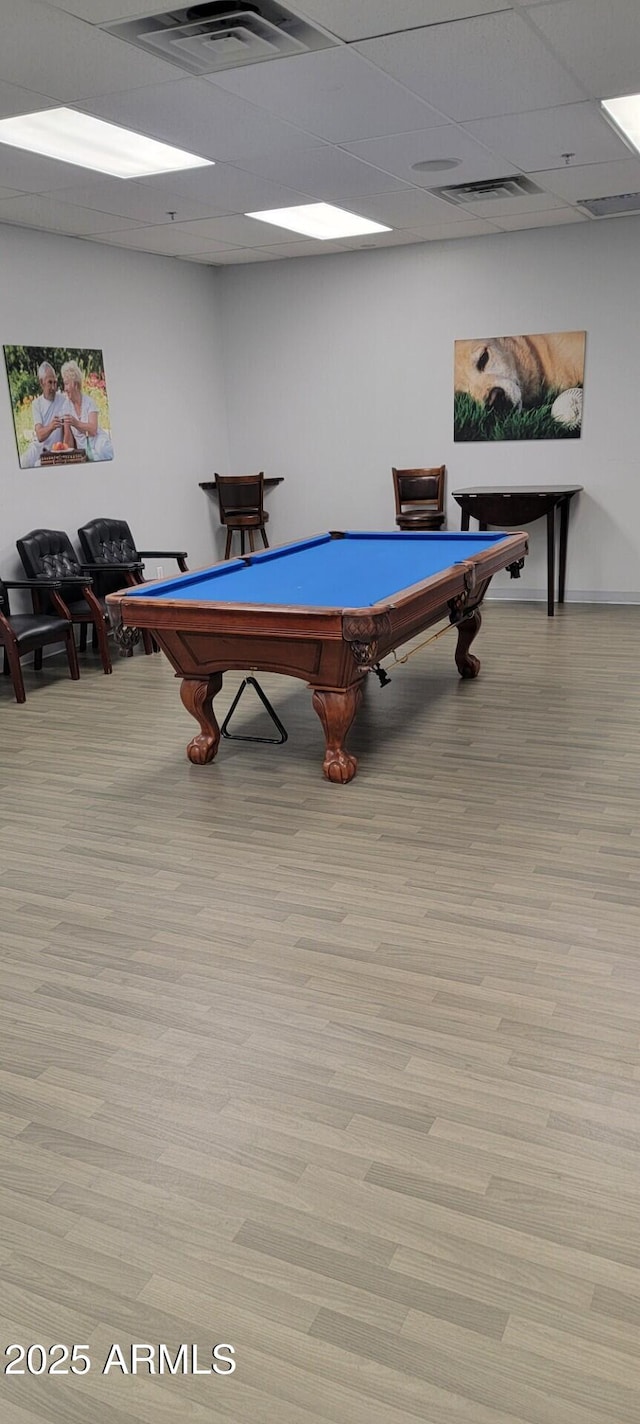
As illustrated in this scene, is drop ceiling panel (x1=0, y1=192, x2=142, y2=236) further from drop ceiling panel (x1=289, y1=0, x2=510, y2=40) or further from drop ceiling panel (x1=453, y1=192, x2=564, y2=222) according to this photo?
drop ceiling panel (x1=289, y1=0, x2=510, y2=40)

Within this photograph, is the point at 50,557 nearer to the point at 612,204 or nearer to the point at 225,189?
the point at 225,189

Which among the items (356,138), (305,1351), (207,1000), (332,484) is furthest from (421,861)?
(332,484)

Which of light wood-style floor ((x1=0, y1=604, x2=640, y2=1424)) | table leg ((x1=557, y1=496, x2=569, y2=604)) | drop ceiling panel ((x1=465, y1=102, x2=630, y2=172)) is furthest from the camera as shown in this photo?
table leg ((x1=557, y1=496, x2=569, y2=604))

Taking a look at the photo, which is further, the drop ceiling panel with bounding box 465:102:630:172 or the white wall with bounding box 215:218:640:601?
the white wall with bounding box 215:218:640:601

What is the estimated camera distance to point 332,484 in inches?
342

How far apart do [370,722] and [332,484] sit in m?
4.19

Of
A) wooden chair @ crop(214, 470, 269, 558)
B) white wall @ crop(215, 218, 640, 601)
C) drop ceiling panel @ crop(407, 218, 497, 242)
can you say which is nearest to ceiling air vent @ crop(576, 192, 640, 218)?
white wall @ crop(215, 218, 640, 601)

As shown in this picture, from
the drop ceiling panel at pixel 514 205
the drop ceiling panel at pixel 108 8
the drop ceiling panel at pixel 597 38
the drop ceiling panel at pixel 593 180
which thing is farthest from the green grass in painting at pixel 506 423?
the drop ceiling panel at pixel 108 8

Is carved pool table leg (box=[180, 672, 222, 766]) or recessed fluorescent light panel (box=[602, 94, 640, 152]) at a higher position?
recessed fluorescent light panel (box=[602, 94, 640, 152])

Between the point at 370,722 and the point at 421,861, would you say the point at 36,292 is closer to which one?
the point at 370,722

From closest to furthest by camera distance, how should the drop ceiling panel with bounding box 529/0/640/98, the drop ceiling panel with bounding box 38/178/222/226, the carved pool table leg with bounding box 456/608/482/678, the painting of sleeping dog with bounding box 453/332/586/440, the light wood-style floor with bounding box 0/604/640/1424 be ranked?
1. the light wood-style floor with bounding box 0/604/640/1424
2. the drop ceiling panel with bounding box 529/0/640/98
3. the drop ceiling panel with bounding box 38/178/222/226
4. the carved pool table leg with bounding box 456/608/482/678
5. the painting of sleeping dog with bounding box 453/332/586/440

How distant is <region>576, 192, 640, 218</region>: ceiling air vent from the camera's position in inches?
249

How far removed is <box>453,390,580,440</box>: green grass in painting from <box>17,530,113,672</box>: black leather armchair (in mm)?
→ 3334

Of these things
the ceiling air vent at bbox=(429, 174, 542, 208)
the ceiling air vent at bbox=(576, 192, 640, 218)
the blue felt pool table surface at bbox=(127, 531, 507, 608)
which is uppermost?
the ceiling air vent at bbox=(576, 192, 640, 218)
